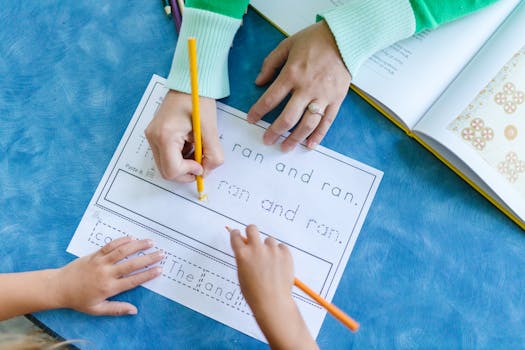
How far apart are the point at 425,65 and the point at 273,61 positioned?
0.20 m

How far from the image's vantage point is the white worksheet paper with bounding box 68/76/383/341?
0.62 meters

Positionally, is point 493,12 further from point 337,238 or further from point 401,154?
point 337,238

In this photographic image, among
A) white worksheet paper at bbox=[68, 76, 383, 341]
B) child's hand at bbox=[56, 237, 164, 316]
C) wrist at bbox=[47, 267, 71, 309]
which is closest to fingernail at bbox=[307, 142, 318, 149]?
white worksheet paper at bbox=[68, 76, 383, 341]

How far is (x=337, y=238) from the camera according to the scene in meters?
0.62

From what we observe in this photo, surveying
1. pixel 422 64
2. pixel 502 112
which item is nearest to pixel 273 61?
pixel 422 64

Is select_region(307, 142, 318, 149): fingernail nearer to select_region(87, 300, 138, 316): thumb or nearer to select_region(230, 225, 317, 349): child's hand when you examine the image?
select_region(230, 225, 317, 349): child's hand

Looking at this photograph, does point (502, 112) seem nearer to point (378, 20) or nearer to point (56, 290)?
point (378, 20)

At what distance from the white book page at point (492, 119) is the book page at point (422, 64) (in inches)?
0.8

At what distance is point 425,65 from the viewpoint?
0.62m

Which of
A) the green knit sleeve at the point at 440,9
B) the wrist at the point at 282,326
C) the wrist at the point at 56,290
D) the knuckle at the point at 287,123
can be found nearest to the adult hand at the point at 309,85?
the knuckle at the point at 287,123

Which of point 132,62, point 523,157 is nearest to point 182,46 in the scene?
point 132,62

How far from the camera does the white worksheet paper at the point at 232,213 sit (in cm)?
62

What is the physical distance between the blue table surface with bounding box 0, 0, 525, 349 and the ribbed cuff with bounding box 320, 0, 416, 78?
7 cm

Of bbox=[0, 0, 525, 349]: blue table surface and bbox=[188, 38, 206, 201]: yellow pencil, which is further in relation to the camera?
bbox=[0, 0, 525, 349]: blue table surface
